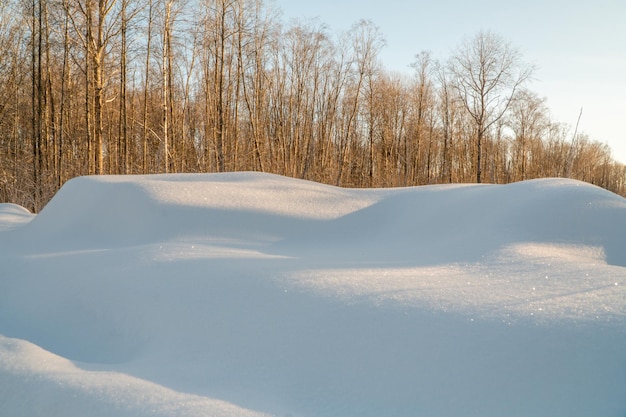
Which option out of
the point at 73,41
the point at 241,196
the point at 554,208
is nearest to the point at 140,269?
the point at 241,196

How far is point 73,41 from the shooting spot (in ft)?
30.3

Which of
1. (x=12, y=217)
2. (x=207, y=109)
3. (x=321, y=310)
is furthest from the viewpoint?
(x=207, y=109)

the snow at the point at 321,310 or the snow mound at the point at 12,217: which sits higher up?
the snow mound at the point at 12,217

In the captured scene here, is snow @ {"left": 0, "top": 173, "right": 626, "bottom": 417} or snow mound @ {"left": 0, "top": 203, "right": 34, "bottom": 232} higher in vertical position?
snow mound @ {"left": 0, "top": 203, "right": 34, "bottom": 232}

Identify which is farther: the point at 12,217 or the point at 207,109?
the point at 207,109

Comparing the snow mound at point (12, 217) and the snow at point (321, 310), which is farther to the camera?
the snow mound at point (12, 217)

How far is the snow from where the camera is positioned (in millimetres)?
1569

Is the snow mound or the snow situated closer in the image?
the snow

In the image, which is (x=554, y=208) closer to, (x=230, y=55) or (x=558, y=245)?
(x=558, y=245)

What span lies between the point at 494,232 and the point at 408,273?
0.98m

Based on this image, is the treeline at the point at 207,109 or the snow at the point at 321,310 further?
the treeline at the point at 207,109

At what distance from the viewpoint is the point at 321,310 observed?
→ 1991 millimetres

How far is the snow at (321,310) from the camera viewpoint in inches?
61.8

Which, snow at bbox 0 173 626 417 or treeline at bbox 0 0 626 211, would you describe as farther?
treeline at bbox 0 0 626 211
